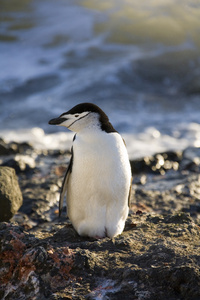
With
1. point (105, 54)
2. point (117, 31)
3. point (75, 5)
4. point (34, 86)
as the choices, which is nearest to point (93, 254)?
point (34, 86)

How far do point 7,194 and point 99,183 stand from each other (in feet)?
3.64

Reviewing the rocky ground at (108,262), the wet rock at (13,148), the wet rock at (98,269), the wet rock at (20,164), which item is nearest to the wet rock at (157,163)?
the wet rock at (20,164)

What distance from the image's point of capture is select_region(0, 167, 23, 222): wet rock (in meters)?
4.13

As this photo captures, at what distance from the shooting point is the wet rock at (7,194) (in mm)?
4133

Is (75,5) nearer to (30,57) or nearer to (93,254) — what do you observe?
(30,57)

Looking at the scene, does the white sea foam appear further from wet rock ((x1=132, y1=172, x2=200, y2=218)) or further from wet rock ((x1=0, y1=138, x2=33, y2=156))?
wet rock ((x1=132, y1=172, x2=200, y2=218))

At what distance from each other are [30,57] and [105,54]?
2.76 m

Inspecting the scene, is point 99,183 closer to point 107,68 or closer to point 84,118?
point 84,118

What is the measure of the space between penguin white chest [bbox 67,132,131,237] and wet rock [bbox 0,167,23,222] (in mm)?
784

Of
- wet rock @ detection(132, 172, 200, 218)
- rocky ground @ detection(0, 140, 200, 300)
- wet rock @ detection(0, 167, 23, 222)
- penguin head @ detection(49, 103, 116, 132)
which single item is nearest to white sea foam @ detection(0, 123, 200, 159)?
wet rock @ detection(132, 172, 200, 218)

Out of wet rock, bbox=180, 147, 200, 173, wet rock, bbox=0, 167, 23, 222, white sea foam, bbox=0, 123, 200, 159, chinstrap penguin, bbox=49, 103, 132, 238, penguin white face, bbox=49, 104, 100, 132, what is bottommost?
white sea foam, bbox=0, 123, 200, 159

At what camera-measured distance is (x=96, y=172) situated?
3.51 meters

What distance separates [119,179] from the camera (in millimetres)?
3564

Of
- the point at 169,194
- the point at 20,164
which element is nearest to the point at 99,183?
the point at 169,194
